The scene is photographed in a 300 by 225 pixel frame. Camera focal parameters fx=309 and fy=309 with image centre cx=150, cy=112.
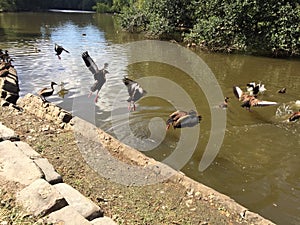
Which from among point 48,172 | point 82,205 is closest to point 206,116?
point 48,172

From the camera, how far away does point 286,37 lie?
1747cm

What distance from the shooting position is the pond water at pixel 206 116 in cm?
568

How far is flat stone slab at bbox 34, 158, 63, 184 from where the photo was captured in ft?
13.9

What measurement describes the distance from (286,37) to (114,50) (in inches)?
403

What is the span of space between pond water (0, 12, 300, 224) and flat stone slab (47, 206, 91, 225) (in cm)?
293

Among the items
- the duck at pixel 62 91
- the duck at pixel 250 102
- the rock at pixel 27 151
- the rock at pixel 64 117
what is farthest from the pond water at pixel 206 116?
the rock at pixel 27 151

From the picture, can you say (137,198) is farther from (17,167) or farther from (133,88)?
(133,88)

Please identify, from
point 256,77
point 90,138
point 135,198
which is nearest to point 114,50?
point 256,77

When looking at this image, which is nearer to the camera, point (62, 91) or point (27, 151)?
point (27, 151)

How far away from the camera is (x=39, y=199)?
11.4 feet

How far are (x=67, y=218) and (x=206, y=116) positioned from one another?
6.17 metres

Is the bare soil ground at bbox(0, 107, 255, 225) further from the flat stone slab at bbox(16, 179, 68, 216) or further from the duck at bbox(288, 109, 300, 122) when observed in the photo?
the duck at bbox(288, 109, 300, 122)

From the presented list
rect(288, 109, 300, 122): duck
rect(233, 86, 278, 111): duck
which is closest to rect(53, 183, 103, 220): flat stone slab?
rect(233, 86, 278, 111): duck

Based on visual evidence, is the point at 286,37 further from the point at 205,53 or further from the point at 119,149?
the point at 119,149
